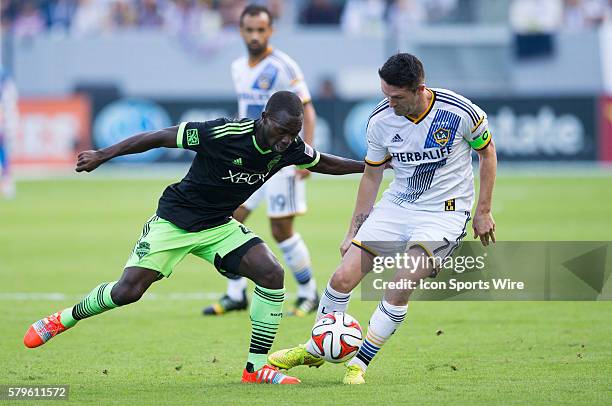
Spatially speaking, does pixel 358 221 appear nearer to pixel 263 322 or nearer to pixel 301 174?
pixel 263 322

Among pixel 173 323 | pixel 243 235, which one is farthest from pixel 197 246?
pixel 173 323

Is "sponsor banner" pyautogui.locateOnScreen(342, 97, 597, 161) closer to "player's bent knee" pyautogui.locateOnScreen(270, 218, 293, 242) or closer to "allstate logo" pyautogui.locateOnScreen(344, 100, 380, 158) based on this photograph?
"allstate logo" pyautogui.locateOnScreen(344, 100, 380, 158)

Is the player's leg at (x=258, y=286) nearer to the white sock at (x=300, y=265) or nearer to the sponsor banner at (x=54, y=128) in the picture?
the white sock at (x=300, y=265)

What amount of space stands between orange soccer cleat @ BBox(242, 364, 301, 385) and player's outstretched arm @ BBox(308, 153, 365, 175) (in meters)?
1.44

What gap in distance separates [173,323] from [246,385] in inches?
109

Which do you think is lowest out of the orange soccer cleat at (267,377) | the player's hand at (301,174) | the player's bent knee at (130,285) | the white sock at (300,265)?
the white sock at (300,265)

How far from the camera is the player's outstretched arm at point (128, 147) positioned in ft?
23.1

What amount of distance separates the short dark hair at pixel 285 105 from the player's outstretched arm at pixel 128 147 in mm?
666

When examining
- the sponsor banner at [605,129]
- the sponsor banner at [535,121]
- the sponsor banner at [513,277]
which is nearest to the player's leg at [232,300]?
the sponsor banner at [513,277]

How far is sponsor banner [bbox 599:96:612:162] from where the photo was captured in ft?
88.8

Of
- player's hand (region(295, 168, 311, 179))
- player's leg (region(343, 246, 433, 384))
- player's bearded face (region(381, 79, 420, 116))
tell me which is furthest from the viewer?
player's hand (region(295, 168, 311, 179))

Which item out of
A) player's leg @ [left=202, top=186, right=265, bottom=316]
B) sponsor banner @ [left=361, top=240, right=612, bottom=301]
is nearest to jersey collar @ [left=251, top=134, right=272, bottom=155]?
sponsor banner @ [left=361, top=240, right=612, bottom=301]

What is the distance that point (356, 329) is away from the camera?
721cm

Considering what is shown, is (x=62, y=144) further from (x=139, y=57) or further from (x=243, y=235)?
(x=243, y=235)
